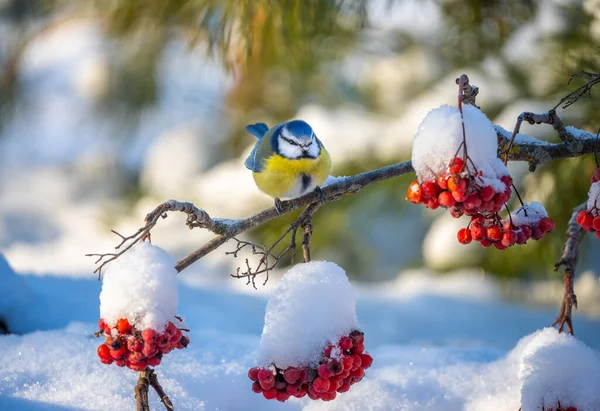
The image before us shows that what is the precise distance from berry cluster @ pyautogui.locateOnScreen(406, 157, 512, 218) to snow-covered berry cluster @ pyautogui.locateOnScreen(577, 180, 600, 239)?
203 mm

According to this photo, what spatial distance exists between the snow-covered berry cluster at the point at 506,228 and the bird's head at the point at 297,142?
0.54 metres

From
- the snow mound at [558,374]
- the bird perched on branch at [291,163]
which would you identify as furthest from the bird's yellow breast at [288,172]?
the snow mound at [558,374]

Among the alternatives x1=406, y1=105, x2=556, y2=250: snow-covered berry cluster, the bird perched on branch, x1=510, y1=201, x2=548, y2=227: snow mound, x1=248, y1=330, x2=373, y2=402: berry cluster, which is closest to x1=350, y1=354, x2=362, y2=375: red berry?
x1=248, y1=330, x2=373, y2=402: berry cluster

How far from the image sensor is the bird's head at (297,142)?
1.41 metres

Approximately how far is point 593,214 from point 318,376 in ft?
1.63

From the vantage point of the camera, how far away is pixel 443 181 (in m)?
0.80

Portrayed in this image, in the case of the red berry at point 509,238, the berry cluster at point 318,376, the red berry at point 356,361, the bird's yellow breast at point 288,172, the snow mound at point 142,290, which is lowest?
the berry cluster at point 318,376

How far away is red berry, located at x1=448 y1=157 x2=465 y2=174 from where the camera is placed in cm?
80

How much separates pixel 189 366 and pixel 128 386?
13 cm

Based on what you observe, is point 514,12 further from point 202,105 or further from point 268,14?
point 202,105

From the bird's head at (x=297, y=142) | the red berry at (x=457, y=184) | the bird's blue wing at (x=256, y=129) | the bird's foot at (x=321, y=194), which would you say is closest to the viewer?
the red berry at (x=457, y=184)

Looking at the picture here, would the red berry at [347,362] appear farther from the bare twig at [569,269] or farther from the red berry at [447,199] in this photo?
the bare twig at [569,269]

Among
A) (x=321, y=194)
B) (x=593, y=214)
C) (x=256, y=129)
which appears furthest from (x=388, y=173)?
(x=256, y=129)

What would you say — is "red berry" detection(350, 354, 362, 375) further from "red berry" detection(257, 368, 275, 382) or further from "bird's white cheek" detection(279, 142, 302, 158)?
"bird's white cheek" detection(279, 142, 302, 158)
